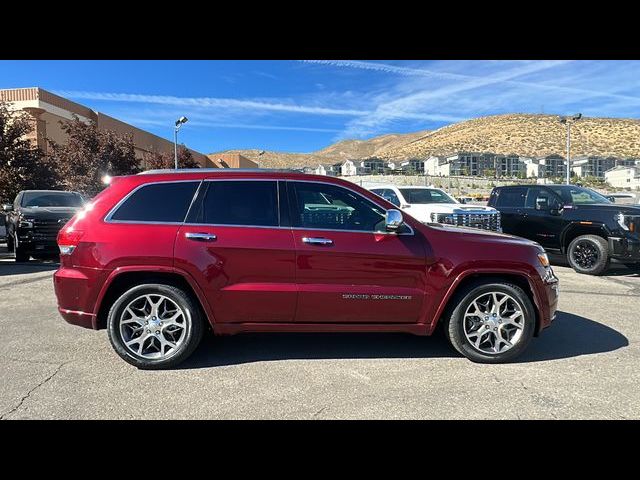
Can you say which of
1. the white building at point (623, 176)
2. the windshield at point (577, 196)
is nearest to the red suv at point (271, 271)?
the windshield at point (577, 196)

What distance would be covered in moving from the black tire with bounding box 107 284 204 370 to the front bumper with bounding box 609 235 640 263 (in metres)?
8.40

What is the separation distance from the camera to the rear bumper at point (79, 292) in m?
3.81

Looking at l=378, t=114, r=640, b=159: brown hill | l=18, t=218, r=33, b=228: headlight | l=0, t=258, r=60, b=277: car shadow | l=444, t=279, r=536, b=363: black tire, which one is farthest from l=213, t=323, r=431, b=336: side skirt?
l=378, t=114, r=640, b=159: brown hill

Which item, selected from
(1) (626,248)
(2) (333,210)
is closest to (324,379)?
(2) (333,210)

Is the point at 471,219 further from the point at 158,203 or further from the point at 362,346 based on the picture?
the point at 158,203

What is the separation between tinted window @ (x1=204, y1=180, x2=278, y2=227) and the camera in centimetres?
392

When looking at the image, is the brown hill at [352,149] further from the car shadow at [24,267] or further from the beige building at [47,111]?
the car shadow at [24,267]

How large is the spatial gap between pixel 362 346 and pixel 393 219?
1.49 m

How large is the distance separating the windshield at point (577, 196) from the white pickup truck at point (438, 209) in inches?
58.7

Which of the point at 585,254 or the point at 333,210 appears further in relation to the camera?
the point at 585,254

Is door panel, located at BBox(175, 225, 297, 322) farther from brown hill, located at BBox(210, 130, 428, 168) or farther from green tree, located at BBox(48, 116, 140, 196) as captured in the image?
brown hill, located at BBox(210, 130, 428, 168)

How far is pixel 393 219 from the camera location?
12.3 feet
